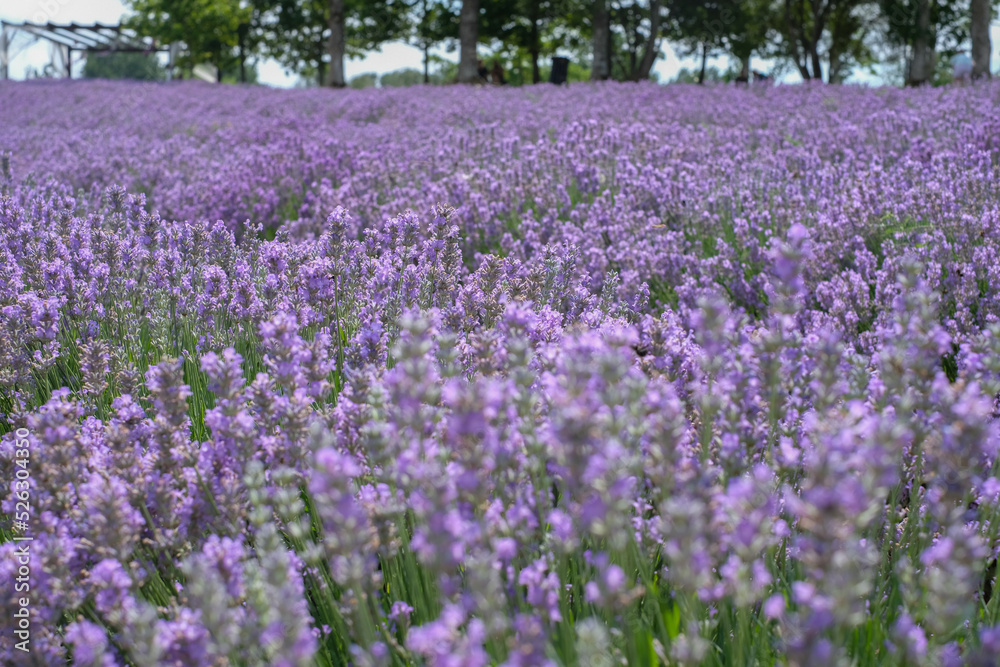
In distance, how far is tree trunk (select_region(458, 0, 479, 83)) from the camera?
20609 millimetres

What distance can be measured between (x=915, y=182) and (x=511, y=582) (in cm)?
412

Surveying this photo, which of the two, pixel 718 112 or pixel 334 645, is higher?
pixel 718 112

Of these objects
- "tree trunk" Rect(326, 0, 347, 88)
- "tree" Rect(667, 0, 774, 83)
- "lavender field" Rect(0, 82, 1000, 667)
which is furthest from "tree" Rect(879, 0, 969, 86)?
"lavender field" Rect(0, 82, 1000, 667)

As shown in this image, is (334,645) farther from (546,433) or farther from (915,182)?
(915,182)

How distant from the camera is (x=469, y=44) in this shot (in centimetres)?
2072

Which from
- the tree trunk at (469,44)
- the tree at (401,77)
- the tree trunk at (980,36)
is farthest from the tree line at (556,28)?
the tree at (401,77)

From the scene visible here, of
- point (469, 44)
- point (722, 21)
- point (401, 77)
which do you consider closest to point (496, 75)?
point (469, 44)

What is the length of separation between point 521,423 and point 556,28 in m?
34.5

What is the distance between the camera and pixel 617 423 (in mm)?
1084

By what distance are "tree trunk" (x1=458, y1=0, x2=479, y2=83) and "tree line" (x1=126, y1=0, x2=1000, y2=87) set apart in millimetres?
31

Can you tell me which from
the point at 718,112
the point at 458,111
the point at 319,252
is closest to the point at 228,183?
the point at 319,252

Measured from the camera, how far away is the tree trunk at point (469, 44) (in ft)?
67.6

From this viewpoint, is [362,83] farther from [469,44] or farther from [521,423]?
[521,423]

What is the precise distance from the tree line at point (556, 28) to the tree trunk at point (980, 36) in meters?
4.25
